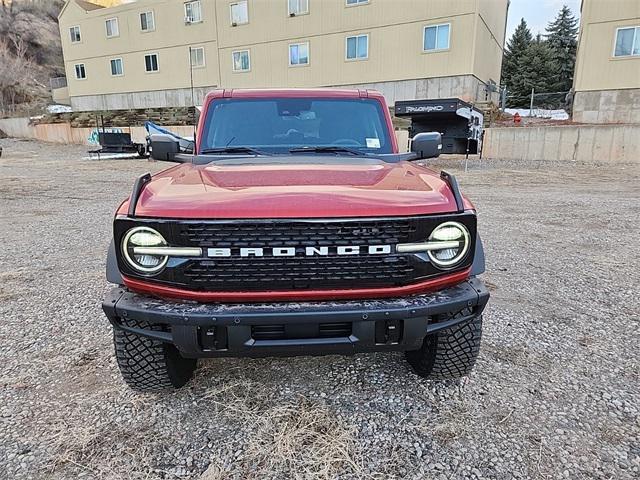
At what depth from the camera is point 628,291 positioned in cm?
426

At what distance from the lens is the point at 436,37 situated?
68.6 feet

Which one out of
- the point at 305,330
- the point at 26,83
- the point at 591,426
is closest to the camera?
the point at 305,330

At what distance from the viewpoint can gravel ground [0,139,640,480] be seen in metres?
2.09

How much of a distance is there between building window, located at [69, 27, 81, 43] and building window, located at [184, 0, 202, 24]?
403 inches

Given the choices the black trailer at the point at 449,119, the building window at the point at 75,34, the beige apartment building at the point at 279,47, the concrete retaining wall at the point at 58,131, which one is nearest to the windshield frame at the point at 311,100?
the black trailer at the point at 449,119

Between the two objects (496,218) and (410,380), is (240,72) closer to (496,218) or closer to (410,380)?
(496,218)

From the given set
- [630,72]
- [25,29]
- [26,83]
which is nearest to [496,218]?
[630,72]

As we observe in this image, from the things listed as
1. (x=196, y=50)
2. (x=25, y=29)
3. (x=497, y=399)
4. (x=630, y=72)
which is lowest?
(x=497, y=399)

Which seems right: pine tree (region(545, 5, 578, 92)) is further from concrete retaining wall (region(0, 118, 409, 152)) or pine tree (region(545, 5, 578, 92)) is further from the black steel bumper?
the black steel bumper

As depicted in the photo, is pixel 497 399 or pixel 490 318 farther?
pixel 490 318

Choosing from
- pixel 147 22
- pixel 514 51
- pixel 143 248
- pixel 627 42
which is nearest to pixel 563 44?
pixel 514 51

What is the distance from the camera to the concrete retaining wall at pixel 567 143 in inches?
649

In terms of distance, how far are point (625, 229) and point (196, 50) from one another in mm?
26119

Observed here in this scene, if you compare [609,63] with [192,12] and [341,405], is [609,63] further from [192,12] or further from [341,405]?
[192,12]
